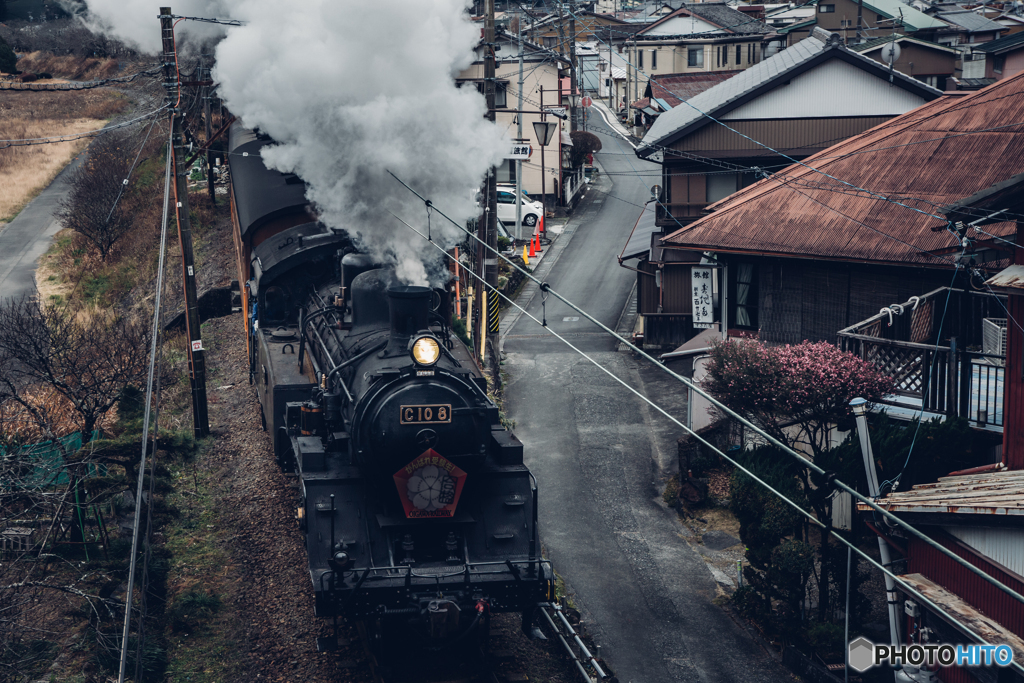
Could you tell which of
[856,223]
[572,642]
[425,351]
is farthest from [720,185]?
[425,351]

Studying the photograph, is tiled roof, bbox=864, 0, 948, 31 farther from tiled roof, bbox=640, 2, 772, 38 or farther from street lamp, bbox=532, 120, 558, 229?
street lamp, bbox=532, 120, 558, 229

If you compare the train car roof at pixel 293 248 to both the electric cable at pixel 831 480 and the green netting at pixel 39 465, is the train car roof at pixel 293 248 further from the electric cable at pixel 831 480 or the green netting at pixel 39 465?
the green netting at pixel 39 465

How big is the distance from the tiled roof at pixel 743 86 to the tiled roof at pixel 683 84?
191 inches

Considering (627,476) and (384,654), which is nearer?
(384,654)

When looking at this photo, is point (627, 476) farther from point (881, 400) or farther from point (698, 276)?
point (881, 400)

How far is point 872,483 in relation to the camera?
929 cm

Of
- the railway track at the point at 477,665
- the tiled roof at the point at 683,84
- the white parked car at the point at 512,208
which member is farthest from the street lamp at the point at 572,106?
the railway track at the point at 477,665

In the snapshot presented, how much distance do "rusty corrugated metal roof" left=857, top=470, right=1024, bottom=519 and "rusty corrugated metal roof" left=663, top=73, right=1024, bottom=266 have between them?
4.47 metres

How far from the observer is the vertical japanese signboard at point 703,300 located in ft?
61.8

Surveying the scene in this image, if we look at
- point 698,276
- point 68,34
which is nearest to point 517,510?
point 698,276

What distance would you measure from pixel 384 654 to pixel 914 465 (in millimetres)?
7189

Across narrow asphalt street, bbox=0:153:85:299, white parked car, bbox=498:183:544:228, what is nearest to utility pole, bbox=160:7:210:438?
narrow asphalt street, bbox=0:153:85:299

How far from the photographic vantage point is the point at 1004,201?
1070 cm

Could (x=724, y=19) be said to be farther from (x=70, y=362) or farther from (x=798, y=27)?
(x=70, y=362)
